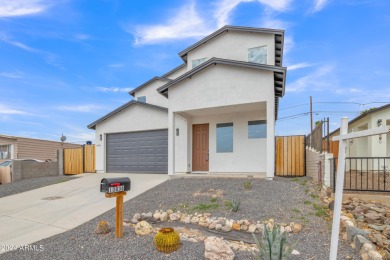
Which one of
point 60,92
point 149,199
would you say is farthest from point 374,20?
point 60,92

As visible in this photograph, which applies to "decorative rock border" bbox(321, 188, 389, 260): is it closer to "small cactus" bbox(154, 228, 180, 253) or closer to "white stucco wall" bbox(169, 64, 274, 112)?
"small cactus" bbox(154, 228, 180, 253)

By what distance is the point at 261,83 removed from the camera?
382 inches

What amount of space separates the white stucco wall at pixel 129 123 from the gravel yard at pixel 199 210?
467 cm

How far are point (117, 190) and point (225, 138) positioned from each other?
789cm

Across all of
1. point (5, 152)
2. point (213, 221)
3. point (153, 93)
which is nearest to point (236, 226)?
point (213, 221)

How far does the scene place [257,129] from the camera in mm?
11352

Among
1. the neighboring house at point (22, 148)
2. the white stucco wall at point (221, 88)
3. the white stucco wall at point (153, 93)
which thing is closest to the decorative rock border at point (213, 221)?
the white stucco wall at point (221, 88)

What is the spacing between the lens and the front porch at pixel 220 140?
1117 centimetres

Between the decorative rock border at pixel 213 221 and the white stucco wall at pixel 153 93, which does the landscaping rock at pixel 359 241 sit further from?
the white stucco wall at pixel 153 93

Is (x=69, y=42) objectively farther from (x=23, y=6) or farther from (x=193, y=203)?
(x=193, y=203)

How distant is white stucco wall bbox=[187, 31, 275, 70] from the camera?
12.6m

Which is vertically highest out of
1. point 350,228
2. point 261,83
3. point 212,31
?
point 212,31

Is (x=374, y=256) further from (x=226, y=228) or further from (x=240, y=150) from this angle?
(x=240, y=150)

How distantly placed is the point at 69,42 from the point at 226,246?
11487mm
